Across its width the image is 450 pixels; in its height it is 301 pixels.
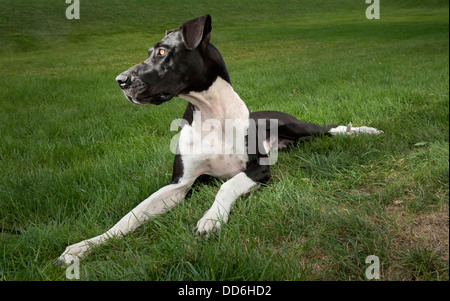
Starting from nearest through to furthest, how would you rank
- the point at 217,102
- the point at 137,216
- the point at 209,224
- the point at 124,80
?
the point at 209,224 < the point at 124,80 < the point at 137,216 < the point at 217,102

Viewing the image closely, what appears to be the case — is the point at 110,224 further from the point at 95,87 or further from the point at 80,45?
the point at 80,45

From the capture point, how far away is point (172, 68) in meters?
2.66

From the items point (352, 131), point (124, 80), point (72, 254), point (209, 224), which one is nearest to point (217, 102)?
point (124, 80)

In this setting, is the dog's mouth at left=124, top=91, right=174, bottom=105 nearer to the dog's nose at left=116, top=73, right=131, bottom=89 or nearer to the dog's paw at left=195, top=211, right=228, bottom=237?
the dog's nose at left=116, top=73, right=131, bottom=89

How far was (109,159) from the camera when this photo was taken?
4016 mm

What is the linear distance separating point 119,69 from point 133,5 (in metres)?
6.12

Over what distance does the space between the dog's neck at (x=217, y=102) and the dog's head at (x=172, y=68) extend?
0.12m

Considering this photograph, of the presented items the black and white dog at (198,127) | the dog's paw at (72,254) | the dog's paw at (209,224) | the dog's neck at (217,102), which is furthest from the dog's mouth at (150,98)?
the dog's paw at (72,254)

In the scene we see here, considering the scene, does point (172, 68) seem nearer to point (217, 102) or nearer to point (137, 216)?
point (217, 102)

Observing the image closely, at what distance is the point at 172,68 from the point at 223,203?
1.00 metres

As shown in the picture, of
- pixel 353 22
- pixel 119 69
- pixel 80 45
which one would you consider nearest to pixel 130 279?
pixel 119 69

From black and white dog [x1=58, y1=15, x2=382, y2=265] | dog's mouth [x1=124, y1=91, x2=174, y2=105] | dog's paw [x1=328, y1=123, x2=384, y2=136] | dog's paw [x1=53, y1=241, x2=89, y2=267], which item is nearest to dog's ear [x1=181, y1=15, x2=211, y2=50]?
black and white dog [x1=58, y1=15, x2=382, y2=265]

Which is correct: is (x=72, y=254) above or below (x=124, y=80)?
below

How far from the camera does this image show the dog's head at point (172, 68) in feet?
8.57
